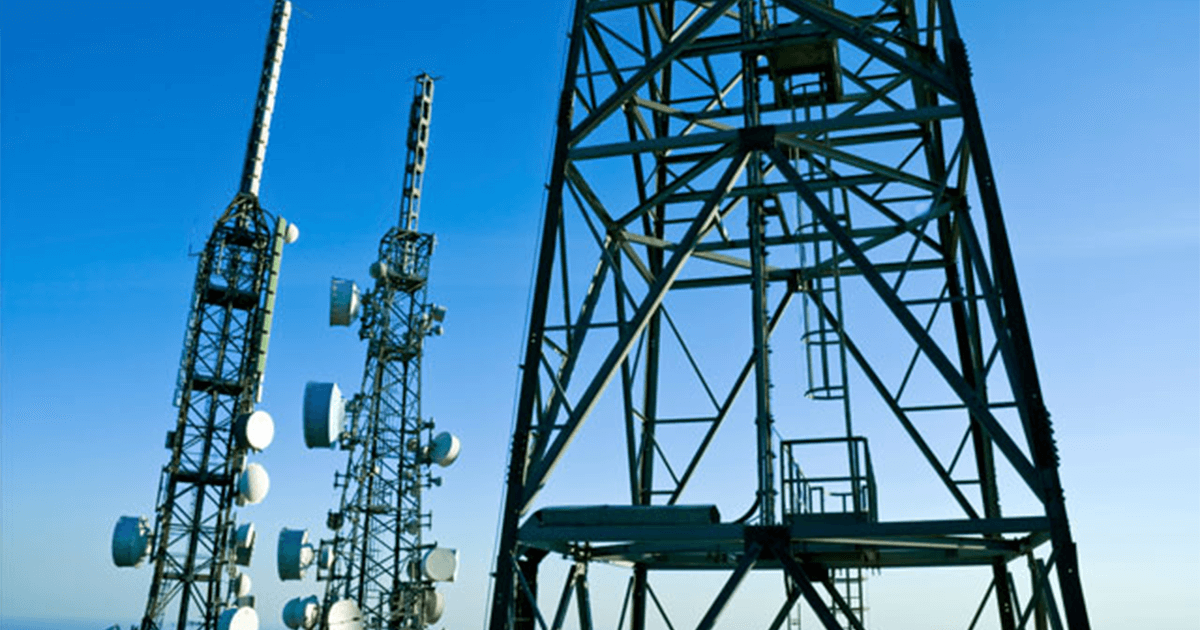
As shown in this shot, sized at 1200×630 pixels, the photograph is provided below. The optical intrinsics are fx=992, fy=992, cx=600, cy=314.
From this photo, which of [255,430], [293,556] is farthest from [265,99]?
[293,556]

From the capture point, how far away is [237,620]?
3256 centimetres

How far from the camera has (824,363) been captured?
14.2 m

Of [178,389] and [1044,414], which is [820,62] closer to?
[1044,414]

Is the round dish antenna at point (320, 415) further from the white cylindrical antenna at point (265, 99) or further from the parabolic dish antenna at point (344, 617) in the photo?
the white cylindrical antenna at point (265, 99)

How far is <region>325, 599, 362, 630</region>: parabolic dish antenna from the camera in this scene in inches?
1253

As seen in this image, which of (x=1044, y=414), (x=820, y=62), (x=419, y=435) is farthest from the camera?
(x=419, y=435)

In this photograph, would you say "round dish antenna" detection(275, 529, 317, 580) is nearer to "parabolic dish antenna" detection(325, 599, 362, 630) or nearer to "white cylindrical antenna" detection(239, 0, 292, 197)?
"parabolic dish antenna" detection(325, 599, 362, 630)

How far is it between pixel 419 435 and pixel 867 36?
29725 millimetres

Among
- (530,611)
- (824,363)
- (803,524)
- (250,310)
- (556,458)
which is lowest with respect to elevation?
(530,611)

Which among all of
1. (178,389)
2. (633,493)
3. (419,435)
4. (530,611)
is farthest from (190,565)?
(530,611)

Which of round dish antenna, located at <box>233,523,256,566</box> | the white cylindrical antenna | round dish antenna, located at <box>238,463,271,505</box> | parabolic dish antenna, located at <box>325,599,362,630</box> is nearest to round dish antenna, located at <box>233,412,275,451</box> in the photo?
round dish antenna, located at <box>238,463,271,505</box>

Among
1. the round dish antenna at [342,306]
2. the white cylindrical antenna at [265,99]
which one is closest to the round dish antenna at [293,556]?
the round dish antenna at [342,306]

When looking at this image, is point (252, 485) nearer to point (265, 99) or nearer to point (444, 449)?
point (444, 449)

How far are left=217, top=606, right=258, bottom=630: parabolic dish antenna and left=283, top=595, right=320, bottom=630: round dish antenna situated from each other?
2.91 m
